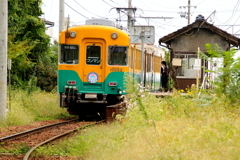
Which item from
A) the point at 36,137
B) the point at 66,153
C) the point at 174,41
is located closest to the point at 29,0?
the point at 174,41

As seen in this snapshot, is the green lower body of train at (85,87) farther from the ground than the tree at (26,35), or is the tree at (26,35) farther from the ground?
the tree at (26,35)

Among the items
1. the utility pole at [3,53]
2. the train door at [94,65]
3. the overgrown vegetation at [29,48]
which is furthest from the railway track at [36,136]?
the overgrown vegetation at [29,48]

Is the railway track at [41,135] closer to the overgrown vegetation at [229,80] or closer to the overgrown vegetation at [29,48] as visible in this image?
the overgrown vegetation at [229,80]

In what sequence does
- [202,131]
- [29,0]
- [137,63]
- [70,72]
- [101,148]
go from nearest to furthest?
[202,131] → [101,148] → [70,72] → [137,63] → [29,0]

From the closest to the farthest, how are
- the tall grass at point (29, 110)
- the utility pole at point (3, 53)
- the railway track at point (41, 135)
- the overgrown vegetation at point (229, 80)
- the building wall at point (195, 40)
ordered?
the overgrown vegetation at point (229, 80)
the railway track at point (41, 135)
the utility pole at point (3, 53)
the tall grass at point (29, 110)
the building wall at point (195, 40)

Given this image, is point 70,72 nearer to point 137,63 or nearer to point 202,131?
point 137,63

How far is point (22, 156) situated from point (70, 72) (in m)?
6.55

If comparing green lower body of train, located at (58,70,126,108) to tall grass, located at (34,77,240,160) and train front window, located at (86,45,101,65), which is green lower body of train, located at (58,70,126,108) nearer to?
train front window, located at (86,45,101,65)

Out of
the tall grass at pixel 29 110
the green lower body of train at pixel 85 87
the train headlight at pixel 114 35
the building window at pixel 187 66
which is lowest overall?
the tall grass at pixel 29 110

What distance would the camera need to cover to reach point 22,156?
8789 mm

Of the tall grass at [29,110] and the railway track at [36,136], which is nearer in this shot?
the railway track at [36,136]

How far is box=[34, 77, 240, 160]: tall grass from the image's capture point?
17.9 feet

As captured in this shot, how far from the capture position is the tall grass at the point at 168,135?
545 cm

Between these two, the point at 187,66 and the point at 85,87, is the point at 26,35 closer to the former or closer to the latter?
the point at 187,66
